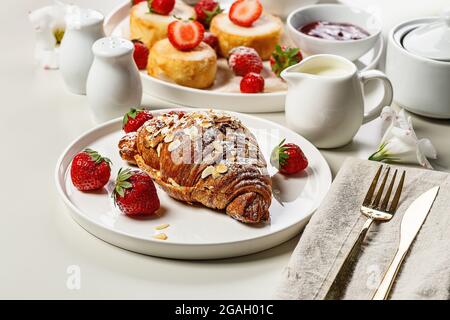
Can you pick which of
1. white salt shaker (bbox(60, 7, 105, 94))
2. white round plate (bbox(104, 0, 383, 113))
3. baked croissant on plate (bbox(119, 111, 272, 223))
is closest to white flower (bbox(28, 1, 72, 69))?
white salt shaker (bbox(60, 7, 105, 94))

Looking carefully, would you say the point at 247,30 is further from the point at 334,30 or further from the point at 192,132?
the point at 192,132

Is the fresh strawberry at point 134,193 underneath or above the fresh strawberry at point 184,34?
underneath

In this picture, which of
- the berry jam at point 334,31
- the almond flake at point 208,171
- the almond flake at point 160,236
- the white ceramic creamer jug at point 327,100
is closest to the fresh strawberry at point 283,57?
the berry jam at point 334,31

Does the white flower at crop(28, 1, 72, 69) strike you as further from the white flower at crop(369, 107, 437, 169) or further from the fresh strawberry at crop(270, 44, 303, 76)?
the white flower at crop(369, 107, 437, 169)

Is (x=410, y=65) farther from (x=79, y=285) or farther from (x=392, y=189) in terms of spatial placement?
(x=79, y=285)

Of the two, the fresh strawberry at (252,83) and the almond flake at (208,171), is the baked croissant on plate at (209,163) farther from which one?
the fresh strawberry at (252,83)

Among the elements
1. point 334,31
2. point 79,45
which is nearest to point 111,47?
point 79,45
